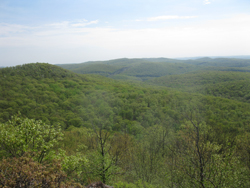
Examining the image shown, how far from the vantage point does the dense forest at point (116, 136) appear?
10930 mm

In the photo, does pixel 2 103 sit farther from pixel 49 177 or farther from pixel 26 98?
pixel 49 177

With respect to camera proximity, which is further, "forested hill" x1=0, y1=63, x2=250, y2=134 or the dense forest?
"forested hill" x1=0, y1=63, x2=250, y2=134

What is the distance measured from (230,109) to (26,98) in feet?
282

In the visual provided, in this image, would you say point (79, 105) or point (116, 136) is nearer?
point (116, 136)

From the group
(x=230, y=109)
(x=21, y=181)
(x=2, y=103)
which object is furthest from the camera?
(x=230, y=109)

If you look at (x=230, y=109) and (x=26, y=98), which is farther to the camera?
(x=230, y=109)

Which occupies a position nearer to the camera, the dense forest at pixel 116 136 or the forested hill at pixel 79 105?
the dense forest at pixel 116 136

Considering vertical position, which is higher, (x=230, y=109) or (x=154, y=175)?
(x=154, y=175)

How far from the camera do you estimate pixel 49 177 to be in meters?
6.71

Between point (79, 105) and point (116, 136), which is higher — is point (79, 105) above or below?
above

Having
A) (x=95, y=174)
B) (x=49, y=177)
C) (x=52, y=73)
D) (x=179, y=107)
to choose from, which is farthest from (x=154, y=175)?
(x=52, y=73)

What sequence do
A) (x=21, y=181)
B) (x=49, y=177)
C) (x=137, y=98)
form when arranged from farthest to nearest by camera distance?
(x=137, y=98), (x=49, y=177), (x=21, y=181)

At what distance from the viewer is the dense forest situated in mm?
10930

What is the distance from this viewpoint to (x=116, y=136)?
34.8 meters
